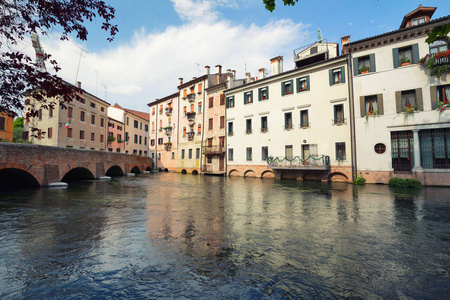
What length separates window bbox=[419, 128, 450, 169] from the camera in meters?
15.9

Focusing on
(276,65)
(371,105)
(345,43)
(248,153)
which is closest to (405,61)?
(371,105)

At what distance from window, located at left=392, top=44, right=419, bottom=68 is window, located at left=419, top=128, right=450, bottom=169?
559cm

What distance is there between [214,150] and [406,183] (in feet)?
72.6

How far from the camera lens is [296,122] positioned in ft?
78.4

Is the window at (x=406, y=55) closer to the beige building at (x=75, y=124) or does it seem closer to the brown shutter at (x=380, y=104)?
the brown shutter at (x=380, y=104)

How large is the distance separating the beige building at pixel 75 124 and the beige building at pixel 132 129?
283 inches

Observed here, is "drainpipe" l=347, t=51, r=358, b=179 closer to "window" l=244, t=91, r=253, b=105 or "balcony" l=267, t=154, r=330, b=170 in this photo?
"balcony" l=267, t=154, r=330, b=170

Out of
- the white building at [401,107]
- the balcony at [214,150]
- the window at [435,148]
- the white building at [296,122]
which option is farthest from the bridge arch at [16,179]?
the window at [435,148]

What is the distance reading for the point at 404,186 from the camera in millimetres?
16344

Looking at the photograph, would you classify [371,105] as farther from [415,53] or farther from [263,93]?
[263,93]

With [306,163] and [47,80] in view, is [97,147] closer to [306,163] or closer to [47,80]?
[306,163]

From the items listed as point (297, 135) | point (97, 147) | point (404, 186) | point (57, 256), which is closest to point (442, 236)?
point (57, 256)

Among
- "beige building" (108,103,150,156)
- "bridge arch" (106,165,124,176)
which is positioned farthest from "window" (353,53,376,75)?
"beige building" (108,103,150,156)

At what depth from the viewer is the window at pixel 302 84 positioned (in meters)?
23.2
